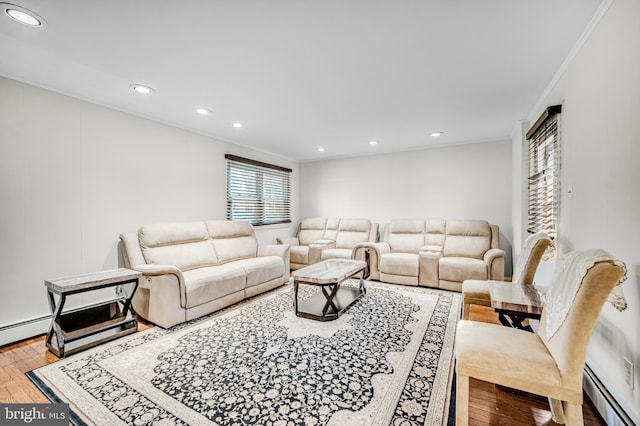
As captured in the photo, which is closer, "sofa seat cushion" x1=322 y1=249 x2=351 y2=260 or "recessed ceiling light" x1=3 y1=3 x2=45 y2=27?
"recessed ceiling light" x1=3 y1=3 x2=45 y2=27

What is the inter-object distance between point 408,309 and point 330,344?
1262 mm

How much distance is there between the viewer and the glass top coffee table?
288 centimetres

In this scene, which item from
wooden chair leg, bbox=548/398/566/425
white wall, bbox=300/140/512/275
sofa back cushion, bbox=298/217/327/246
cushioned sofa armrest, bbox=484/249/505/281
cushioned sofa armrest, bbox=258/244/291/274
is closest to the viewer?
wooden chair leg, bbox=548/398/566/425

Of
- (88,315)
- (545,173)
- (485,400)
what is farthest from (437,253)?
(88,315)

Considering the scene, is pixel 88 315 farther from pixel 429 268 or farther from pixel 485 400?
pixel 429 268

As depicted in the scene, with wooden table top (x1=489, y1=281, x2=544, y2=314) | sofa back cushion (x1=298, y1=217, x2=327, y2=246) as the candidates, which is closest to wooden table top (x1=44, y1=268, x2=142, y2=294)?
wooden table top (x1=489, y1=281, x2=544, y2=314)

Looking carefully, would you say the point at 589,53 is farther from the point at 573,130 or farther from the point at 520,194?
the point at 520,194

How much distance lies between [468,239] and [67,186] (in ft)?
17.5

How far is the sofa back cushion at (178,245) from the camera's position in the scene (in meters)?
3.18

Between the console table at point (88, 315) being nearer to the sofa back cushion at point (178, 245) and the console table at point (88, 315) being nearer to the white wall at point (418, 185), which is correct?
the sofa back cushion at point (178, 245)

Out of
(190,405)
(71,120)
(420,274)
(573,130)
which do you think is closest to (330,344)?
(190,405)

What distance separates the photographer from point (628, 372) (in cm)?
135

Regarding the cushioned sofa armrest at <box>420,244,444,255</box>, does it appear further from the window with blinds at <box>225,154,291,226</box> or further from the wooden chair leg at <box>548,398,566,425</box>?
the window with blinds at <box>225,154,291,226</box>

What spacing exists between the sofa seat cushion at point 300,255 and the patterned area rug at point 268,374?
2239mm
